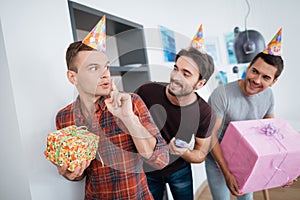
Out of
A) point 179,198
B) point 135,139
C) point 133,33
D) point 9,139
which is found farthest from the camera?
point 179,198

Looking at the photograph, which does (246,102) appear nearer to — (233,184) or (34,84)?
(233,184)

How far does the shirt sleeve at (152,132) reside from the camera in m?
0.60

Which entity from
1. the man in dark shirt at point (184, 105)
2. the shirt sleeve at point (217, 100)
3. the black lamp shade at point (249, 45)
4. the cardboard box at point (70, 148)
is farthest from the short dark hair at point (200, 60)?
the black lamp shade at point (249, 45)

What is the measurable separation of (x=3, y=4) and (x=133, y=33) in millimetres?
506

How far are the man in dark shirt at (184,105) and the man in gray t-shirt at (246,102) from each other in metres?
0.24

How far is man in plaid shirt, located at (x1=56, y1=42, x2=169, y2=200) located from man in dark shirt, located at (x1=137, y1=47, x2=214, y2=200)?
6 cm

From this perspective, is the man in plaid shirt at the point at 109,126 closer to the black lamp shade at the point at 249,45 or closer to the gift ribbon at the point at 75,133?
the gift ribbon at the point at 75,133

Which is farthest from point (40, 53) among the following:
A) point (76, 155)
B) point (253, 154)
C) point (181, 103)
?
point (253, 154)

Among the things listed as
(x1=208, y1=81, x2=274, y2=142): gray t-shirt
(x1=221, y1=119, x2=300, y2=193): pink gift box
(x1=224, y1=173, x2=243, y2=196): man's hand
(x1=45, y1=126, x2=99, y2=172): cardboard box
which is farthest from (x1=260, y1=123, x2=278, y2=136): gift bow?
(x1=45, y1=126, x2=99, y2=172): cardboard box

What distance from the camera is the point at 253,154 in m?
0.88

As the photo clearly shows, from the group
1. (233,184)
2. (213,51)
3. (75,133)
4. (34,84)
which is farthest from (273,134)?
→ (34,84)

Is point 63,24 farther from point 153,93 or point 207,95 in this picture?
point 207,95

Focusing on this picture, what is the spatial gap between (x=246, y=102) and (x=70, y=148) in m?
0.92

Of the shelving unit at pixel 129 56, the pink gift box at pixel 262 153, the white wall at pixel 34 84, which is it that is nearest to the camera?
the shelving unit at pixel 129 56
